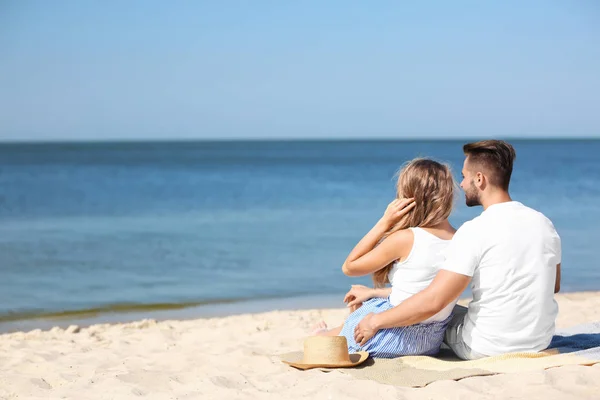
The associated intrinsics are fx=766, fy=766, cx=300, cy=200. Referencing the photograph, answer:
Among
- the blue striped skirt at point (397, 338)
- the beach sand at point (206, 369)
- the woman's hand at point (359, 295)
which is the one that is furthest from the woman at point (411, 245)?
the beach sand at point (206, 369)

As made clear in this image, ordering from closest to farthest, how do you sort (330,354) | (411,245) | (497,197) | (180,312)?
1. (497,197)
2. (411,245)
3. (330,354)
4. (180,312)

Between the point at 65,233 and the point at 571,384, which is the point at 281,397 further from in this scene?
the point at 65,233

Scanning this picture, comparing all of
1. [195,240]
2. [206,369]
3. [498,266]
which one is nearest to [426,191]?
[498,266]

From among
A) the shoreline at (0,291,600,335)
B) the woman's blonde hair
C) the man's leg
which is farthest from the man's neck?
the shoreline at (0,291,600,335)

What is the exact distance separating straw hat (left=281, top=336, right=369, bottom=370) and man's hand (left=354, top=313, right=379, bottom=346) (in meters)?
0.08

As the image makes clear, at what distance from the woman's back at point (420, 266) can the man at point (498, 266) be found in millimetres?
107

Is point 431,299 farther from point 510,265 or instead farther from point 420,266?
point 510,265

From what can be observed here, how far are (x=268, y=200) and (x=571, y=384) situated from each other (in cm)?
1988

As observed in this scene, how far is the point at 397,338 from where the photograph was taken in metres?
4.28

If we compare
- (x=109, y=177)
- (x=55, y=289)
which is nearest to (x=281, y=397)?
(x=55, y=289)

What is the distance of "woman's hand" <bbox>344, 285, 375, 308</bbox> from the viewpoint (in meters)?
4.44

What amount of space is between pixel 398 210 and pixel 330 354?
0.87m

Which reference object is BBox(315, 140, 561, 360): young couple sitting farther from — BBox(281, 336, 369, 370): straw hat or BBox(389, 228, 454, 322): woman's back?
BBox(281, 336, 369, 370): straw hat

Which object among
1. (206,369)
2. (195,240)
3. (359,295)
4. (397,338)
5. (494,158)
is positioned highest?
(494,158)
